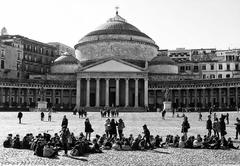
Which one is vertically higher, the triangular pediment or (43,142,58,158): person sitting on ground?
the triangular pediment

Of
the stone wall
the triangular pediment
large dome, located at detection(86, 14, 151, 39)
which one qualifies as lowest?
the triangular pediment

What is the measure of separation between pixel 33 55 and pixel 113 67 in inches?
1351

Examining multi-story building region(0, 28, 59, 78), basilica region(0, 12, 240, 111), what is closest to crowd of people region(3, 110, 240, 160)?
basilica region(0, 12, 240, 111)

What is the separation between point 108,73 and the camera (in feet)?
284

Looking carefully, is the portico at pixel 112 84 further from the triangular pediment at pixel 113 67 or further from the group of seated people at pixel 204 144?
the group of seated people at pixel 204 144

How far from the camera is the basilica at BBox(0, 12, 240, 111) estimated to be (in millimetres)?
86062

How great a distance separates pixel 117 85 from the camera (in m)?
86.0

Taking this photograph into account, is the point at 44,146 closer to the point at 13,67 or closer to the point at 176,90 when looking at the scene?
the point at 176,90

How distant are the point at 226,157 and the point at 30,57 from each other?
96.4 m

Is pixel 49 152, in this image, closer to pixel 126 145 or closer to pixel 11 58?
pixel 126 145

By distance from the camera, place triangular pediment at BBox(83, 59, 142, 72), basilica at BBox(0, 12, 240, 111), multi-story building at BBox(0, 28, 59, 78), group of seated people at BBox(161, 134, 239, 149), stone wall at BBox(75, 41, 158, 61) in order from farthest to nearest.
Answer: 1. multi-story building at BBox(0, 28, 59, 78)
2. stone wall at BBox(75, 41, 158, 61)
3. triangular pediment at BBox(83, 59, 142, 72)
4. basilica at BBox(0, 12, 240, 111)
5. group of seated people at BBox(161, 134, 239, 149)

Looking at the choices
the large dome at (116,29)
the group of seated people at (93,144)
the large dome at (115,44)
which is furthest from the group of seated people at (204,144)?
the large dome at (116,29)

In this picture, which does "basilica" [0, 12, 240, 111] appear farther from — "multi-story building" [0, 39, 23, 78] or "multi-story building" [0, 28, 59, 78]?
"multi-story building" [0, 28, 59, 78]

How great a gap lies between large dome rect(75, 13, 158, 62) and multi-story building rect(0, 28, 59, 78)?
14.5m
